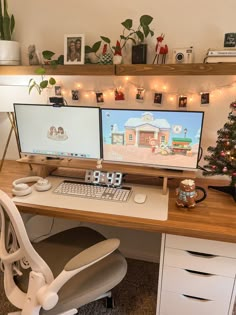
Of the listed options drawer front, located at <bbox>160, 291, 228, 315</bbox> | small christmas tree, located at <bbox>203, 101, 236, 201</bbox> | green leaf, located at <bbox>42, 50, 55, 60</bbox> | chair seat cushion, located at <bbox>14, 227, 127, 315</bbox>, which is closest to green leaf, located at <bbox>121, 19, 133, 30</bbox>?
green leaf, located at <bbox>42, 50, 55, 60</bbox>

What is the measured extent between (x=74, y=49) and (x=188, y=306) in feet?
5.42

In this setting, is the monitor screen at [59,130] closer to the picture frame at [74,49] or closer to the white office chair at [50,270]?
the picture frame at [74,49]

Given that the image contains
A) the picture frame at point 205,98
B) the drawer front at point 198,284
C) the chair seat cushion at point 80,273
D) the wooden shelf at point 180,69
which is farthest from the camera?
the picture frame at point 205,98

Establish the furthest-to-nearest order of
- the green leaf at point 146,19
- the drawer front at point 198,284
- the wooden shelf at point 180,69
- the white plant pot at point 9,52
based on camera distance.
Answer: the white plant pot at point 9,52 → the green leaf at point 146,19 → the wooden shelf at point 180,69 → the drawer front at point 198,284

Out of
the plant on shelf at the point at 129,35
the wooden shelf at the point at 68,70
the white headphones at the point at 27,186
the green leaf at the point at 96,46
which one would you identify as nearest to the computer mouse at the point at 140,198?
the white headphones at the point at 27,186

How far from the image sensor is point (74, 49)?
5.34ft

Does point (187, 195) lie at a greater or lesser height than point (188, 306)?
greater

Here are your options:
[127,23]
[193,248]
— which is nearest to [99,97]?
[127,23]

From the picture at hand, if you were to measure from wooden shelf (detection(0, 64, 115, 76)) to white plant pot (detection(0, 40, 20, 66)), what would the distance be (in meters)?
0.05

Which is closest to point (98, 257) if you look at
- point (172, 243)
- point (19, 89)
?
point (172, 243)

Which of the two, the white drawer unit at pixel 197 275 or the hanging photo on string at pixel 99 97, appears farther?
the hanging photo on string at pixel 99 97

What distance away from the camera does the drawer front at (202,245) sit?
3.81 ft

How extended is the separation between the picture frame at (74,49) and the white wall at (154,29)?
9 centimetres

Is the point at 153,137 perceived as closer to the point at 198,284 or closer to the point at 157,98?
the point at 157,98
